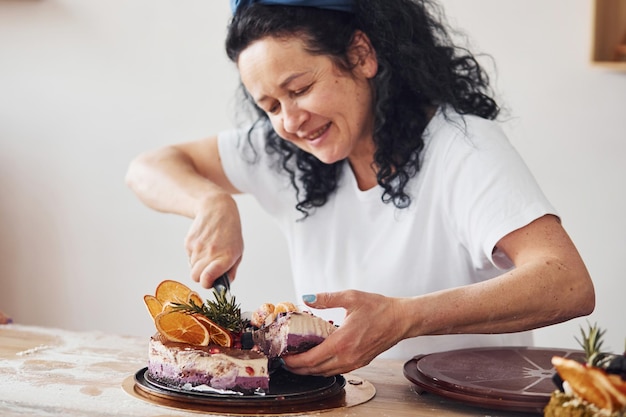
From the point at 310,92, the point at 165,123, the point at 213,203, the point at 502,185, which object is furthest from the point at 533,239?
the point at 165,123

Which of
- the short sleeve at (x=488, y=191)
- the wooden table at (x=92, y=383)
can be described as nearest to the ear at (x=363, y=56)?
the short sleeve at (x=488, y=191)

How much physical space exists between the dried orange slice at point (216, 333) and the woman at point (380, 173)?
0.37m

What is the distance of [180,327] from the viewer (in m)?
1.41

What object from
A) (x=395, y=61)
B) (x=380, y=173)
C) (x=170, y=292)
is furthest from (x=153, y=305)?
(x=395, y=61)

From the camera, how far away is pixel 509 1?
8.74ft

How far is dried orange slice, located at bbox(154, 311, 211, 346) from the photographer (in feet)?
4.58

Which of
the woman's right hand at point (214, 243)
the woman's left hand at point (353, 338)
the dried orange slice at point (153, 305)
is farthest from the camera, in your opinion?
the woman's right hand at point (214, 243)

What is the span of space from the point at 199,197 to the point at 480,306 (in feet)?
2.60

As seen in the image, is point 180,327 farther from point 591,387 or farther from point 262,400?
point 591,387

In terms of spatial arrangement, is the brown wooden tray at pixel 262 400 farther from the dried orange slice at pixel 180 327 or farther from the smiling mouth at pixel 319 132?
the smiling mouth at pixel 319 132

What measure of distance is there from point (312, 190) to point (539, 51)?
3.16 ft

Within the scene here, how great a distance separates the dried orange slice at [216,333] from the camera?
1394mm

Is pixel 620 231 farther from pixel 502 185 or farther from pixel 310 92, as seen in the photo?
pixel 310 92

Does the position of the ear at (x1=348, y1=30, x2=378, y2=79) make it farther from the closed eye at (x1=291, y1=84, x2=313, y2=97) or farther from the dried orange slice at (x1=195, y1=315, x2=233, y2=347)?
the dried orange slice at (x1=195, y1=315, x2=233, y2=347)
